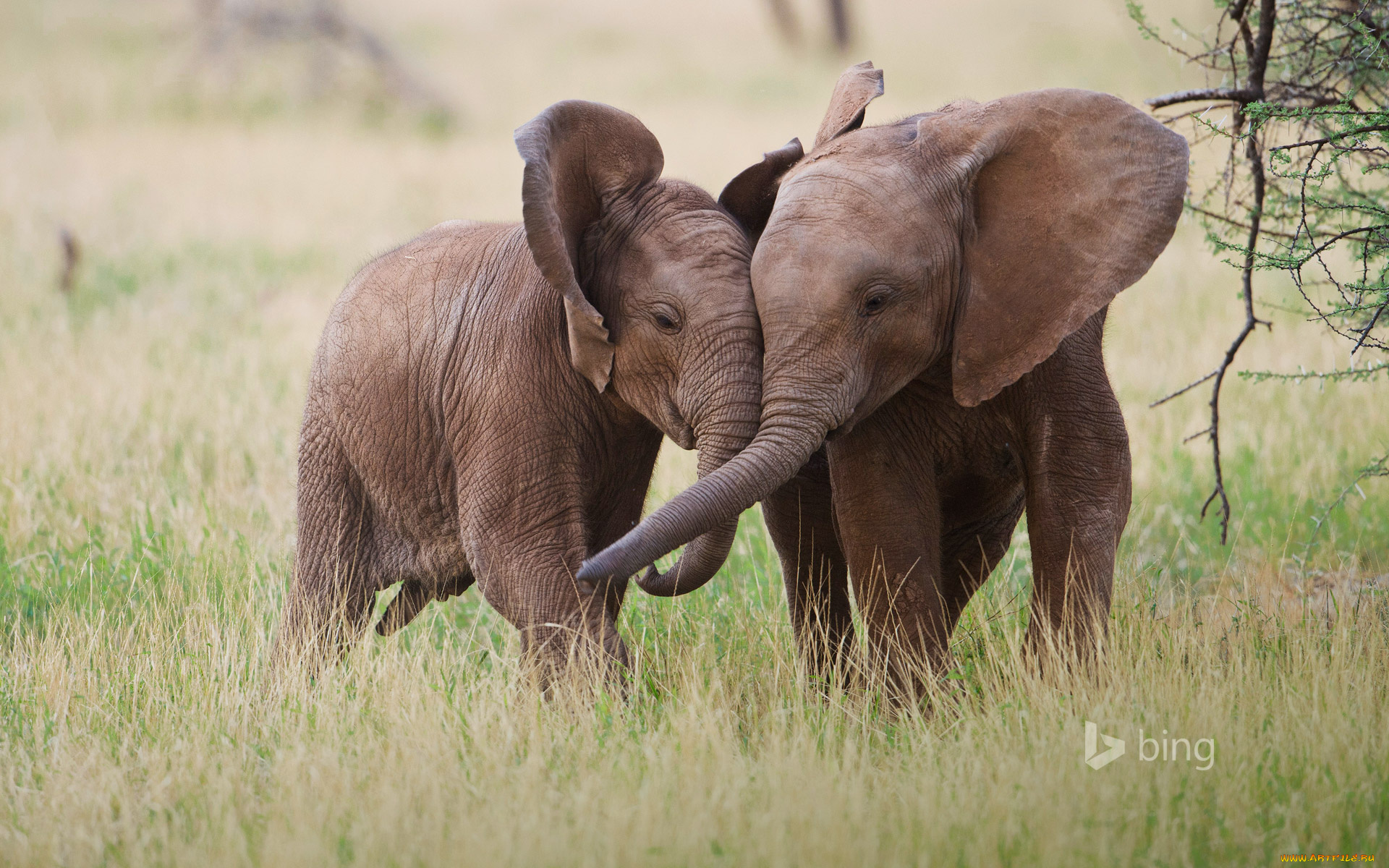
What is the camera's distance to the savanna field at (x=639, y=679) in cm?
346

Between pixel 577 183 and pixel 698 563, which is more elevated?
pixel 577 183

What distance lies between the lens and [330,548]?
5.23 m

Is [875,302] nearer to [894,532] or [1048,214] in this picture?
[1048,214]

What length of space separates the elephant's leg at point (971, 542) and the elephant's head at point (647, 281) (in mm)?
993

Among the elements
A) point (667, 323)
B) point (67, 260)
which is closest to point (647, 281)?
point (667, 323)

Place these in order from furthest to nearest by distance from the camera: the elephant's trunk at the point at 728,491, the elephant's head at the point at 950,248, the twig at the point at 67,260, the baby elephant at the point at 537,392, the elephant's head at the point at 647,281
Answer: the twig at the point at 67,260
the baby elephant at the point at 537,392
the elephant's head at the point at 647,281
the elephant's head at the point at 950,248
the elephant's trunk at the point at 728,491

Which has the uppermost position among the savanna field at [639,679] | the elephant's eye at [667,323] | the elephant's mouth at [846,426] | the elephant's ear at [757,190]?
the elephant's ear at [757,190]

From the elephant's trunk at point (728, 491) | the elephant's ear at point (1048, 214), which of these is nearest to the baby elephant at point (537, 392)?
the elephant's trunk at point (728, 491)

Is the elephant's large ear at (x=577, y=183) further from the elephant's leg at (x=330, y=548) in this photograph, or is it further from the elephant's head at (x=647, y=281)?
the elephant's leg at (x=330, y=548)

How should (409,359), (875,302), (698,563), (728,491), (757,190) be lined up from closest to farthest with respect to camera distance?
1. (728,491)
2. (875,302)
3. (698,563)
4. (757,190)
5. (409,359)

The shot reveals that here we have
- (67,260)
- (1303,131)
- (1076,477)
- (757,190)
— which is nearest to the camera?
(1076,477)

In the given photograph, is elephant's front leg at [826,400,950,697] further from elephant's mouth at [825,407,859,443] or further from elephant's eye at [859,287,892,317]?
elephant's eye at [859,287,892,317]

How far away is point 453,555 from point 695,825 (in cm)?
196

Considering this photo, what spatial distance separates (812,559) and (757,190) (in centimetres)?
148
